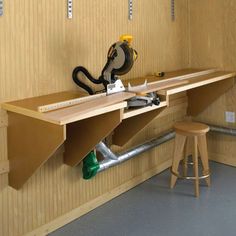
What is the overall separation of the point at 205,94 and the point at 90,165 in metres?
1.66

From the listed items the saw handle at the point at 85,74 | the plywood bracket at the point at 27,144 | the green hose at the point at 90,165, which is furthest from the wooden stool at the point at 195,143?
the plywood bracket at the point at 27,144

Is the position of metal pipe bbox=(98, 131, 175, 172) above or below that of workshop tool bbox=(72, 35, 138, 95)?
below

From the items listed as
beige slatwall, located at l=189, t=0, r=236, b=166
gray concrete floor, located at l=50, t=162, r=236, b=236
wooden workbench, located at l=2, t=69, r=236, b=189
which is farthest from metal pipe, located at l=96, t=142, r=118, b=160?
beige slatwall, located at l=189, t=0, r=236, b=166

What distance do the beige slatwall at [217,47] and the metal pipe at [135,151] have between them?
0.60 meters

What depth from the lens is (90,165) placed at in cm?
254

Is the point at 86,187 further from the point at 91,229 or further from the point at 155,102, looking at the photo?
the point at 155,102

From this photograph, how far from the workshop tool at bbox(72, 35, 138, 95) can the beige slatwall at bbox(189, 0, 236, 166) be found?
153 cm

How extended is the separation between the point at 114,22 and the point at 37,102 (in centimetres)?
101

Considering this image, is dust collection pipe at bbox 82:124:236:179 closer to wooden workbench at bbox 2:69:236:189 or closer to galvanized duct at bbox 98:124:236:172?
galvanized duct at bbox 98:124:236:172

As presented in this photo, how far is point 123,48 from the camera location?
222 centimetres

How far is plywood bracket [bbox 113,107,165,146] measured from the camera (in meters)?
2.64

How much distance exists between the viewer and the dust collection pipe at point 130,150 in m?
2.63

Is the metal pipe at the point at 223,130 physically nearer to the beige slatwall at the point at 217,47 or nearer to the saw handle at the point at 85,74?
the beige slatwall at the point at 217,47

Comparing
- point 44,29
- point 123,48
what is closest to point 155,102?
point 123,48
